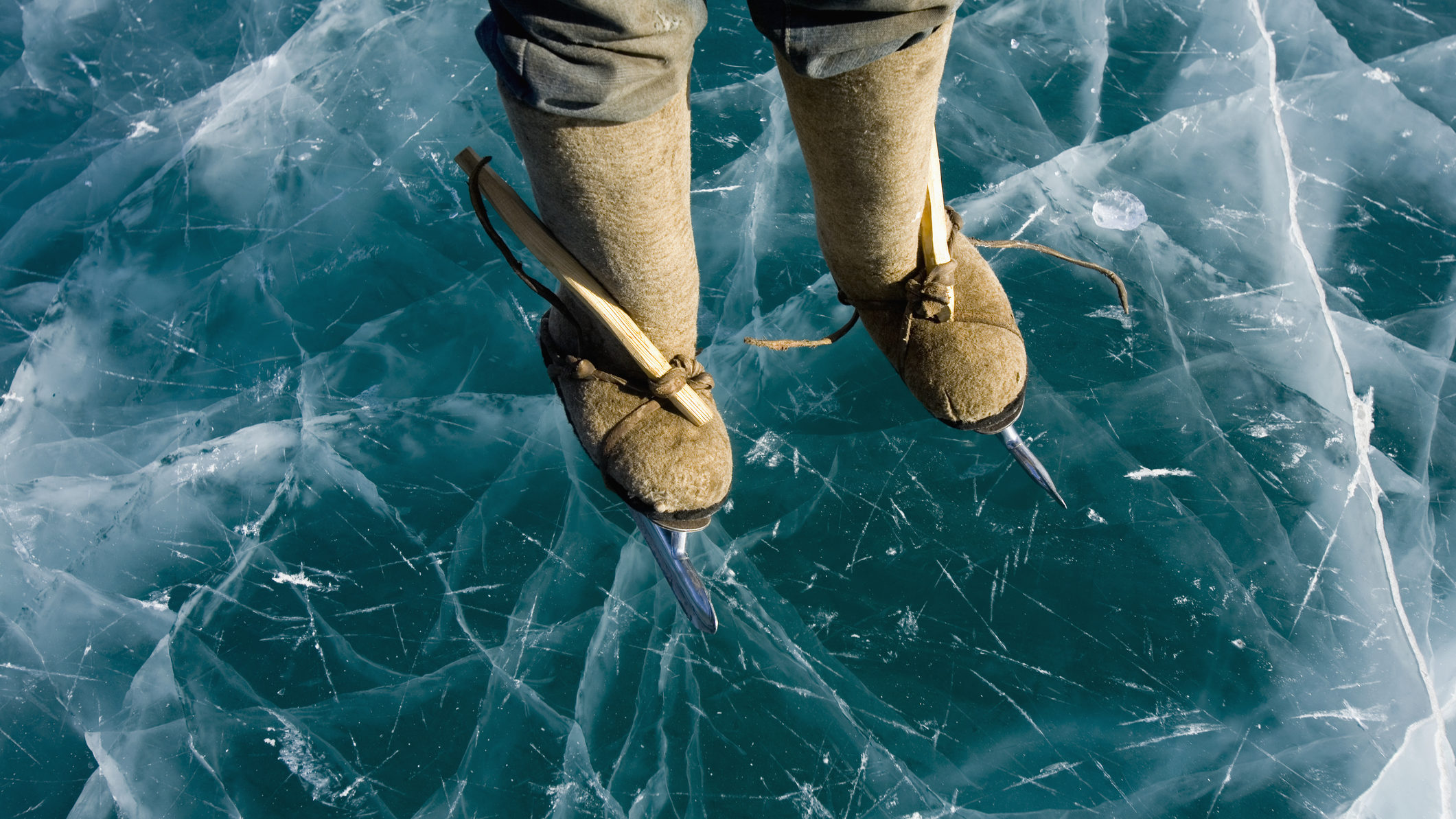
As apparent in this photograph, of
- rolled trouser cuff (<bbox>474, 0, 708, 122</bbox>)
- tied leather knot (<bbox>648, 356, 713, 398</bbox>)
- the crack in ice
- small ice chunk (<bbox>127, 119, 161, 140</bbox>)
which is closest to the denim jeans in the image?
rolled trouser cuff (<bbox>474, 0, 708, 122</bbox>)

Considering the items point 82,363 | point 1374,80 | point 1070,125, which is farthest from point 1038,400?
point 82,363

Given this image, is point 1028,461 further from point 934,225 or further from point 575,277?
point 575,277

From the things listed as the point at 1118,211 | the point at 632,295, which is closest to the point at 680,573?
the point at 632,295

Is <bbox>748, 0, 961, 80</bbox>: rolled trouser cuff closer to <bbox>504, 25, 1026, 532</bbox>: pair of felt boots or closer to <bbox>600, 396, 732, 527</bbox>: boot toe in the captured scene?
<bbox>504, 25, 1026, 532</bbox>: pair of felt boots

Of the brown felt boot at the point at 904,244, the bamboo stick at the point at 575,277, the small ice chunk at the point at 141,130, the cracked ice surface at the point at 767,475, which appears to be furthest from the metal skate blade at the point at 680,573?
the small ice chunk at the point at 141,130

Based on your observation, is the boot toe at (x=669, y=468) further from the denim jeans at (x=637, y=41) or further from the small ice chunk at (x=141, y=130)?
the small ice chunk at (x=141, y=130)

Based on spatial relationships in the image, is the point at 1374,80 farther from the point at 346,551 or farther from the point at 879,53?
the point at 346,551
